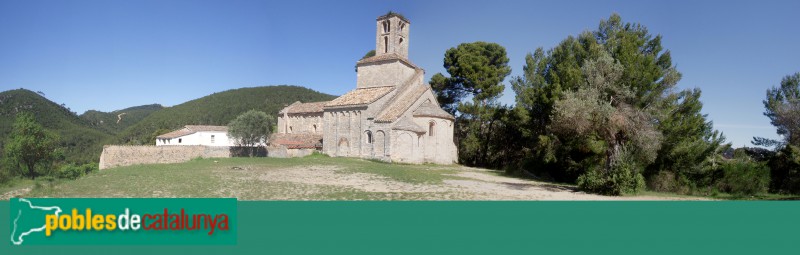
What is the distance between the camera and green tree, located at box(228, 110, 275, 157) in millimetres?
33719

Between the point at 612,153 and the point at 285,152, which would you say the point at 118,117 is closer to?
the point at 285,152

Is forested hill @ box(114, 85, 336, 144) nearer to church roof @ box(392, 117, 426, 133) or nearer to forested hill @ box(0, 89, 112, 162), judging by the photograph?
forested hill @ box(0, 89, 112, 162)

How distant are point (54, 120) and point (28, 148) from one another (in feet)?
45.3

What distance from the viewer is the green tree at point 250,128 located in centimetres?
3372

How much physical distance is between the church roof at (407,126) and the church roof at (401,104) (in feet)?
1.60

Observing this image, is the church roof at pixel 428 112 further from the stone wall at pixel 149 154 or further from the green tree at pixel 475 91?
the stone wall at pixel 149 154

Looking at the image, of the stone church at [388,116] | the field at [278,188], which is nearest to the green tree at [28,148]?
the field at [278,188]

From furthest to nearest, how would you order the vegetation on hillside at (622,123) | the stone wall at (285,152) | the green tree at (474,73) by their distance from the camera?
the green tree at (474,73), the stone wall at (285,152), the vegetation on hillside at (622,123)

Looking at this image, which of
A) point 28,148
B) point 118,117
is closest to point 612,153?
point 28,148

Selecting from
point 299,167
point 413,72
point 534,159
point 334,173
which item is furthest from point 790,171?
point 413,72

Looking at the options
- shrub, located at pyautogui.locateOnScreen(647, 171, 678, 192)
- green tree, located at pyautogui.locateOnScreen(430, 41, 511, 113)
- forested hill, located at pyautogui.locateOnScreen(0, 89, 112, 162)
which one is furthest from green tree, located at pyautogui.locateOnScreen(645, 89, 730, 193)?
forested hill, located at pyautogui.locateOnScreen(0, 89, 112, 162)

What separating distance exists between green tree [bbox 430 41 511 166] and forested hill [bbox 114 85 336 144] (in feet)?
134

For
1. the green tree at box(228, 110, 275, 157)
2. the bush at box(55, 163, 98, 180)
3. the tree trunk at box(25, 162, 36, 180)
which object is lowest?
the bush at box(55, 163, 98, 180)

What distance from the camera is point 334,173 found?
821 inches
